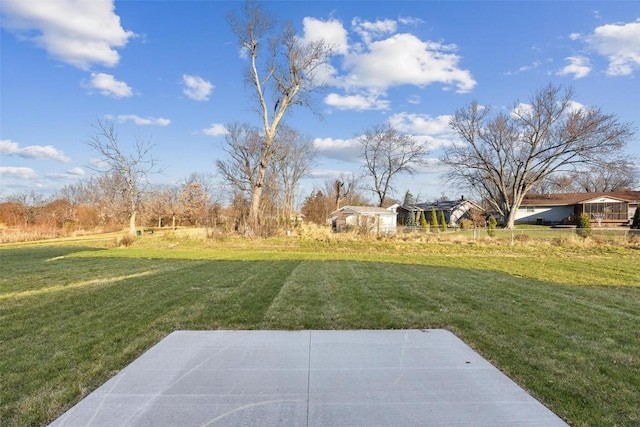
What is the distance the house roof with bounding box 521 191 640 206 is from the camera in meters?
36.4

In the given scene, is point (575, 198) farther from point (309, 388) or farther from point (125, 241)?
point (309, 388)

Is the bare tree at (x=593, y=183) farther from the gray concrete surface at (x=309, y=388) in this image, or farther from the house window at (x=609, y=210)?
the gray concrete surface at (x=309, y=388)

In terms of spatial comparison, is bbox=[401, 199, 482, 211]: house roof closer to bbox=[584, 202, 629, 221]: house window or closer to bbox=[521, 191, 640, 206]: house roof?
bbox=[521, 191, 640, 206]: house roof

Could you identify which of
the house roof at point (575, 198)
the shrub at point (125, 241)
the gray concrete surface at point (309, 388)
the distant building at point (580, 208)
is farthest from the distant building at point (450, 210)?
the gray concrete surface at point (309, 388)

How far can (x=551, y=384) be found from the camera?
2.60 meters

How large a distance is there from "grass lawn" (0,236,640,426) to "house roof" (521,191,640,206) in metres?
35.9

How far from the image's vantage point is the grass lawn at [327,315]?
2533 mm

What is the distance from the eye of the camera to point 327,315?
4508 mm

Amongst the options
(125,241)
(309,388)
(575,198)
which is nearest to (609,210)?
(575,198)

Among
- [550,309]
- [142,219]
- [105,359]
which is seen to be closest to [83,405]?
[105,359]

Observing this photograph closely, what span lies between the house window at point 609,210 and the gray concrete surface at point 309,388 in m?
43.4

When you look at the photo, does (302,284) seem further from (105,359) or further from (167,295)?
(105,359)

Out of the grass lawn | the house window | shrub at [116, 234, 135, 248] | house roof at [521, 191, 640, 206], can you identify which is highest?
house roof at [521, 191, 640, 206]

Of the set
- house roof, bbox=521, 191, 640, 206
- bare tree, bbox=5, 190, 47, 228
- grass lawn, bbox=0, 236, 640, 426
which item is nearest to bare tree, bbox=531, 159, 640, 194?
house roof, bbox=521, 191, 640, 206
